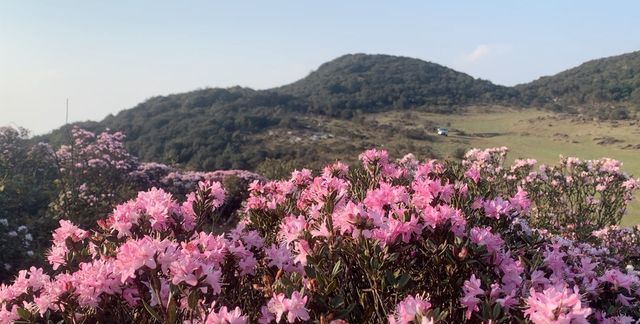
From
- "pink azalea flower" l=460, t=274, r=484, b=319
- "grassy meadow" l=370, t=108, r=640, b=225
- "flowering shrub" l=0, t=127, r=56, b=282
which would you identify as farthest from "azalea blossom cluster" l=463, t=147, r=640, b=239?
"grassy meadow" l=370, t=108, r=640, b=225

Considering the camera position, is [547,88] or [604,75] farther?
[547,88]

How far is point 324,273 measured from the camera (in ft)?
7.27

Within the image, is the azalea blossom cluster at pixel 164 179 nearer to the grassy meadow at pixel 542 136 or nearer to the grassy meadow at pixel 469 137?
the grassy meadow at pixel 469 137

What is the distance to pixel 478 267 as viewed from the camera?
259cm

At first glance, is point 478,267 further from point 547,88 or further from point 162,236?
point 547,88

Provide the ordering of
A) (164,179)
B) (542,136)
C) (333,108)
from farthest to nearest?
(333,108) → (542,136) → (164,179)

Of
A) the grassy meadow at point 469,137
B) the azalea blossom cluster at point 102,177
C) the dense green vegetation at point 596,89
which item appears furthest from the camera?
the dense green vegetation at point 596,89

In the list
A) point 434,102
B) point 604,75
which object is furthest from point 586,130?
point 604,75

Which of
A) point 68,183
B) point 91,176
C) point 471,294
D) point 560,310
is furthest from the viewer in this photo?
point 91,176

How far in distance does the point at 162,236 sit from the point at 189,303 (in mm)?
978

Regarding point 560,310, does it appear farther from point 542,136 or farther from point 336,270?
point 542,136

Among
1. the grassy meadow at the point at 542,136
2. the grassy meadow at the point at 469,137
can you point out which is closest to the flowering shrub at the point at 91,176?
the grassy meadow at the point at 469,137

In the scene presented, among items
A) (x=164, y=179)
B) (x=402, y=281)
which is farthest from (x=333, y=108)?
(x=402, y=281)

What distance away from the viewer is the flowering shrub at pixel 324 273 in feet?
6.79
